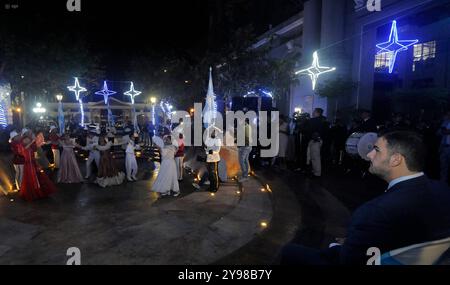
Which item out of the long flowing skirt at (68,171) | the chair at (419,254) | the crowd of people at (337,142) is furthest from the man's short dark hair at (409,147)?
the long flowing skirt at (68,171)

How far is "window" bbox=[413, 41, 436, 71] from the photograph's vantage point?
20.8 m

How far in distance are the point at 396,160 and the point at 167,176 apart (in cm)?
622

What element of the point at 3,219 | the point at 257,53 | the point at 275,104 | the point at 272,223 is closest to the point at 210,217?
the point at 272,223

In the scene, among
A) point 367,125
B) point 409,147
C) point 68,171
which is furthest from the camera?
point 68,171

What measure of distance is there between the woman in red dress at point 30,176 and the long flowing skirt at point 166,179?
2832 millimetres

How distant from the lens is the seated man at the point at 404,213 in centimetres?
207

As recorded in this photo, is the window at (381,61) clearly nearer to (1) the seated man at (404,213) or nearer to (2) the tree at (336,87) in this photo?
(2) the tree at (336,87)

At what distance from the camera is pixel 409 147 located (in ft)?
7.86

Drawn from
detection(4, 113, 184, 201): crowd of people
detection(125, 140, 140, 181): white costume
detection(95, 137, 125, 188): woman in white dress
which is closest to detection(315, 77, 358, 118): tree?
detection(4, 113, 184, 201): crowd of people

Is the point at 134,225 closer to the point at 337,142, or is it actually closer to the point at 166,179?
the point at 166,179

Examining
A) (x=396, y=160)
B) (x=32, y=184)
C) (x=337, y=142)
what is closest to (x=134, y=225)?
(x=32, y=184)

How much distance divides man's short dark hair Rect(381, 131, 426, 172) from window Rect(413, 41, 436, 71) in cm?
2301
